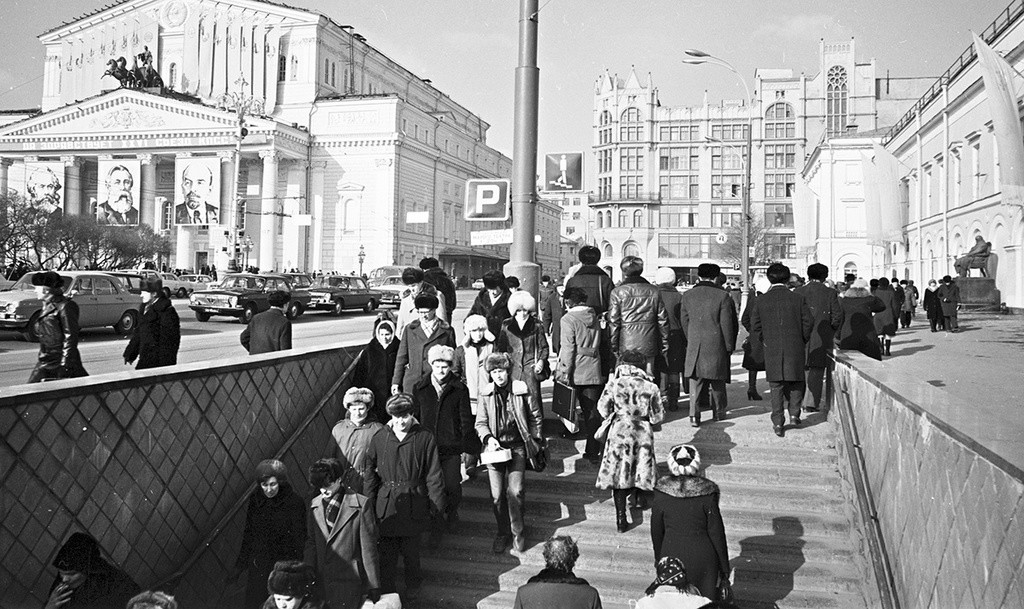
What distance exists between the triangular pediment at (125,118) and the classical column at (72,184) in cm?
219

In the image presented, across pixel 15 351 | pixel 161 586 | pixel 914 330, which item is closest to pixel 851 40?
pixel 914 330

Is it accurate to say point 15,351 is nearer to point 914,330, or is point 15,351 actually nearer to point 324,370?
point 324,370

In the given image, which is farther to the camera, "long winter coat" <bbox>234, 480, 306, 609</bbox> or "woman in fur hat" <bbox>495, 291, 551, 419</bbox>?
"woman in fur hat" <bbox>495, 291, 551, 419</bbox>

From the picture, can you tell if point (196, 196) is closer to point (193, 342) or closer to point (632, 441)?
point (193, 342)

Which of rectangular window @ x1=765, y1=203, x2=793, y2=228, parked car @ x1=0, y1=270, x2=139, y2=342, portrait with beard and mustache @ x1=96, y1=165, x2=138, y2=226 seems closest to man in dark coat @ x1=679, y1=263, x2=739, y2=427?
parked car @ x1=0, y1=270, x2=139, y2=342

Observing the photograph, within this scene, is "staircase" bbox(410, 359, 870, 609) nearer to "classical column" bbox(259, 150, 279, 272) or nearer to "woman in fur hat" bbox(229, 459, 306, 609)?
"woman in fur hat" bbox(229, 459, 306, 609)

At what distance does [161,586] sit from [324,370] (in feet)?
10.1

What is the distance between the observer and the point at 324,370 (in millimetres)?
8703

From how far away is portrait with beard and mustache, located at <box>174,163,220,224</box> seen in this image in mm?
58875

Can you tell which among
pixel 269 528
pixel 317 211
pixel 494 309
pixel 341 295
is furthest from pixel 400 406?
pixel 317 211

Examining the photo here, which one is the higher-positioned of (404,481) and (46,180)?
(46,180)

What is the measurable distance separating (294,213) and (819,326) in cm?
5618

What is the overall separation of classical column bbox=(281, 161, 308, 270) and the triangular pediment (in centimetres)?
562

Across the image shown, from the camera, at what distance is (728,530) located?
6.83 m
